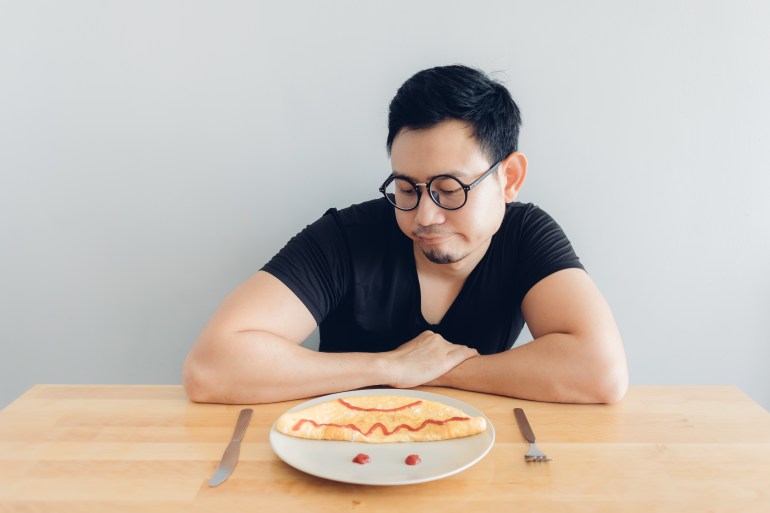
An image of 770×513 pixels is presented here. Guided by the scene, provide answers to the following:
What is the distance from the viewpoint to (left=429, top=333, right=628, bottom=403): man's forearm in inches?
Result: 55.7

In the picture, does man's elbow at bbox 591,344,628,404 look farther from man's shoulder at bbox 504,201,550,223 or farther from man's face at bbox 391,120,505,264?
man's shoulder at bbox 504,201,550,223

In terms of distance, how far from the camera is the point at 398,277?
1842mm

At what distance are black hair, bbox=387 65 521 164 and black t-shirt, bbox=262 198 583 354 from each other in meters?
0.25

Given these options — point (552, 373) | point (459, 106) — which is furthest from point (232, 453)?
point (459, 106)

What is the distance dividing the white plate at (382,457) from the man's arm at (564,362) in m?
0.28

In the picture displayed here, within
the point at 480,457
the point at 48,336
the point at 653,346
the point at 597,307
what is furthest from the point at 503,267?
the point at 48,336

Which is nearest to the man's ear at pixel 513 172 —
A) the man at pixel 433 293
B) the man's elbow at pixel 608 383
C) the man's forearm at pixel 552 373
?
the man at pixel 433 293

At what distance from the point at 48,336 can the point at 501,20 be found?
1.78 metres

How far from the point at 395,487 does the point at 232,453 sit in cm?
29

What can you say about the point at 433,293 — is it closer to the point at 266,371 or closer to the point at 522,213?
the point at 522,213

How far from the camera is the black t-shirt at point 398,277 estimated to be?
180cm

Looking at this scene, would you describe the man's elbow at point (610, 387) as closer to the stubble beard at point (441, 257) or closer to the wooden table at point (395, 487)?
the wooden table at point (395, 487)

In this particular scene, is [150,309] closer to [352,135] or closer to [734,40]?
[352,135]

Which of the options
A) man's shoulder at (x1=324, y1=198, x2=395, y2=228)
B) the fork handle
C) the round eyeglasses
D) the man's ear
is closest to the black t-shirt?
man's shoulder at (x1=324, y1=198, x2=395, y2=228)
